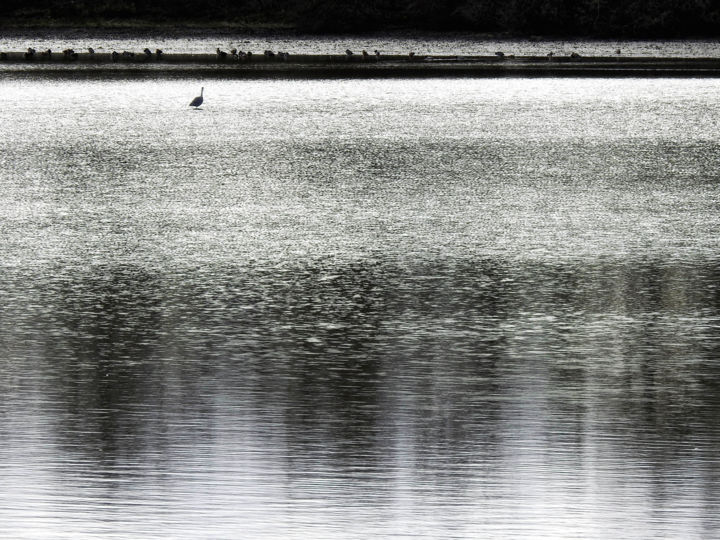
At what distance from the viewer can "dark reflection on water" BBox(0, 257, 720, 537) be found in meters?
7.38

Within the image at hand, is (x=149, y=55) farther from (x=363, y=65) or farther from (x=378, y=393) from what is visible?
(x=378, y=393)

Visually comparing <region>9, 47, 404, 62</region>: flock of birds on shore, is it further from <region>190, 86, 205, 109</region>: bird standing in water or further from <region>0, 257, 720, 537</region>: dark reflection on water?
<region>0, 257, 720, 537</region>: dark reflection on water

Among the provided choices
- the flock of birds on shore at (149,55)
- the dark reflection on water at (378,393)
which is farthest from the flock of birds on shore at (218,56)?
the dark reflection on water at (378,393)

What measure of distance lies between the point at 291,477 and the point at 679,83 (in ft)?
144

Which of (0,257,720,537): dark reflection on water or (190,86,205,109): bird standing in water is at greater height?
(190,86,205,109): bird standing in water

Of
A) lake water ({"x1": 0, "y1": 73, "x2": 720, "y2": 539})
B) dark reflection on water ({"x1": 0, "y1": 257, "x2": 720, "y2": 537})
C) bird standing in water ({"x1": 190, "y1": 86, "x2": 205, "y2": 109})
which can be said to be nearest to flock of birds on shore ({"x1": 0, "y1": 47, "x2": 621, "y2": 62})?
bird standing in water ({"x1": 190, "y1": 86, "x2": 205, "y2": 109})

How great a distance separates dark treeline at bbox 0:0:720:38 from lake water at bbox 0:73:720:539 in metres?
57.2

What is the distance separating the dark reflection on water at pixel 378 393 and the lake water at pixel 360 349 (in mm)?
26

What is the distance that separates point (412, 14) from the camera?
88438 millimetres

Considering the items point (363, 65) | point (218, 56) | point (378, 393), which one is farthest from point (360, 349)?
point (218, 56)

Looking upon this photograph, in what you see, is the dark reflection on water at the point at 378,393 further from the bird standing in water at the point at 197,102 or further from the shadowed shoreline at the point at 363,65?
the shadowed shoreline at the point at 363,65

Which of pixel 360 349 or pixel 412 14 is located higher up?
pixel 412 14

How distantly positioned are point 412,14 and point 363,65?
24.7 m

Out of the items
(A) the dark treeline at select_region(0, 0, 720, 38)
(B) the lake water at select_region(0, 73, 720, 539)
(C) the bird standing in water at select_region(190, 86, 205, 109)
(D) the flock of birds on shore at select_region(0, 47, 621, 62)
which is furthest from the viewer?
(A) the dark treeline at select_region(0, 0, 720, 38)
